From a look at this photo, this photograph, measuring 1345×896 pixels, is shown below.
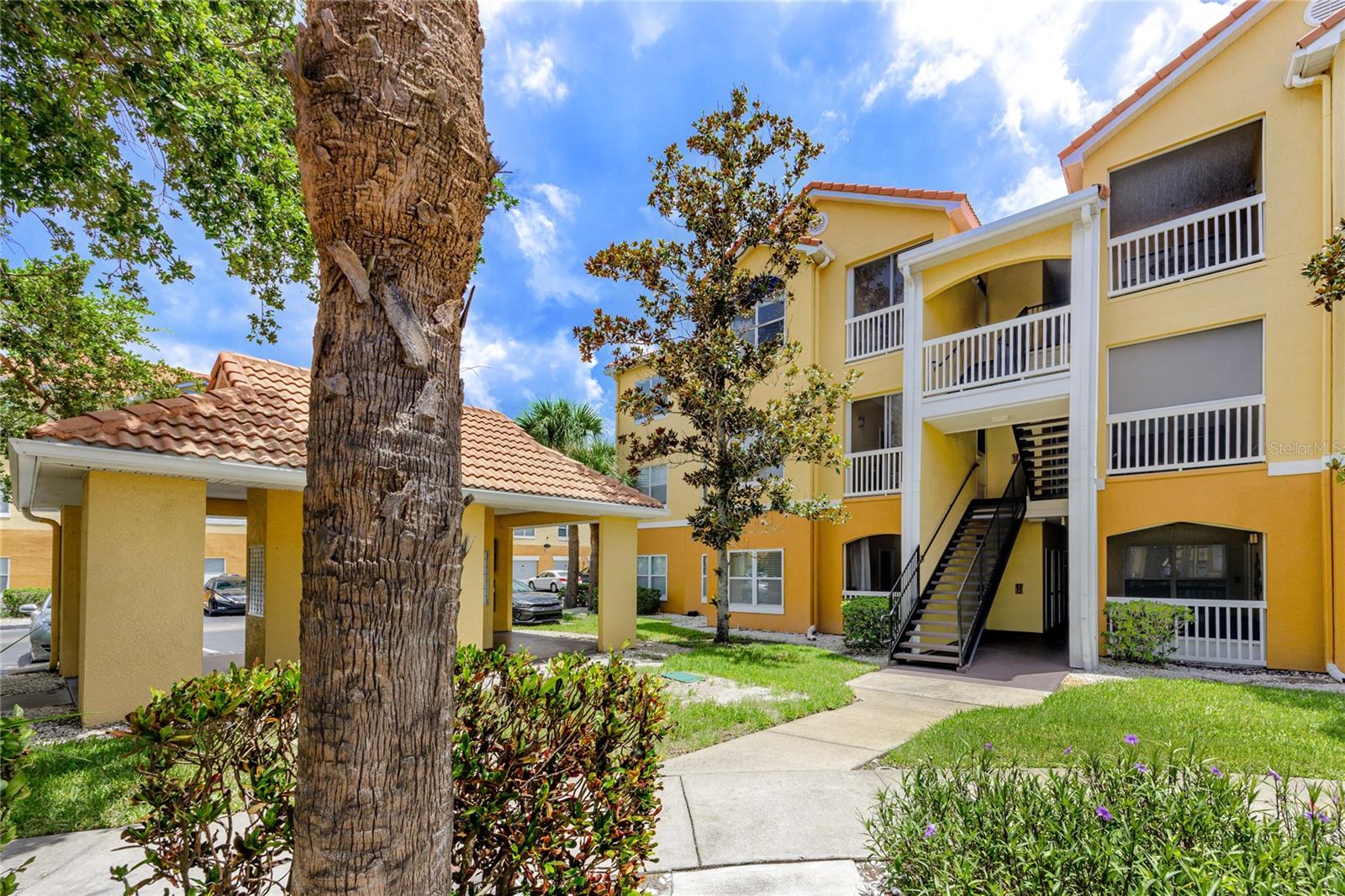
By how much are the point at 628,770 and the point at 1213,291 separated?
13203 mm

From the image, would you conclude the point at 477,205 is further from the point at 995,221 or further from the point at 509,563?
the point at 509,563

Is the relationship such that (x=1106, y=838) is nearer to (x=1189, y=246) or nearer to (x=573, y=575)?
(x=1189, y=246)

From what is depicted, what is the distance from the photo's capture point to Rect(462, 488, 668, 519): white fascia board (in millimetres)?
10008

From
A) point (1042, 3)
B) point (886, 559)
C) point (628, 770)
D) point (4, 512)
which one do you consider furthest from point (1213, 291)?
point (4, 512)

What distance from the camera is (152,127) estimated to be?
283 inches

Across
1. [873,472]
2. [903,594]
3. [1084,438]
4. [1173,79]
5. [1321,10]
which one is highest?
[1321,10]

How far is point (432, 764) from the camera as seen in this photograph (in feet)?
6.73

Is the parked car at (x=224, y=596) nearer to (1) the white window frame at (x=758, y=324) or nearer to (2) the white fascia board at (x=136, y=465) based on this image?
(2) the white fascia board at (x=136, y=465)

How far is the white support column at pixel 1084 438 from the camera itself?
10859 mm

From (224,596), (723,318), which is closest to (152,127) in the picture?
(723,318)

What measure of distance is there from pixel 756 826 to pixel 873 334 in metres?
13.2

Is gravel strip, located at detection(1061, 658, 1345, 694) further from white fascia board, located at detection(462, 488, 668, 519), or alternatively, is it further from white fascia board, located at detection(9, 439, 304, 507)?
white fascia board, located at detection(9, 439, 304, 507)


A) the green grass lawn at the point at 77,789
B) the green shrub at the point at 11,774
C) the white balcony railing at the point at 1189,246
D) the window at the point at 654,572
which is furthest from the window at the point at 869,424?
the green shrub at the point at 11,774

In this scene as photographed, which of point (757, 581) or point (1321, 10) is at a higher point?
point (1321, 10)
